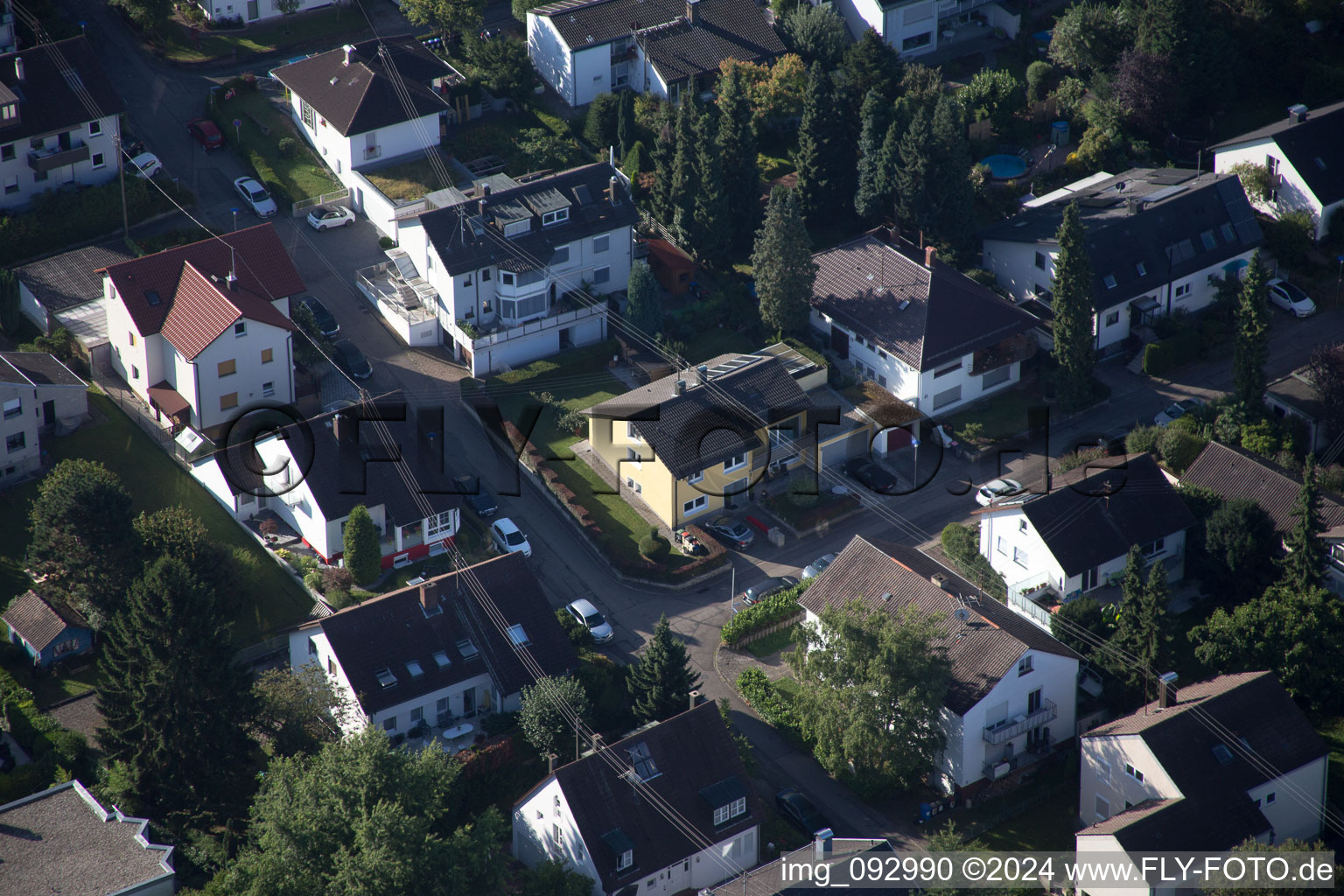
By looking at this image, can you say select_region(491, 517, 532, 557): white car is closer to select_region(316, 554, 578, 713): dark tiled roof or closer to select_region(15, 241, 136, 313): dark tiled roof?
select_region(316, 554, 578, 713): dark tiled roof

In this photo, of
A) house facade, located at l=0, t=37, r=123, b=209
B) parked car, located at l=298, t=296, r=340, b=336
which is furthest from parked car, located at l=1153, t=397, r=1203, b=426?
house facade, located at l=0, t=37, r=123, b=209

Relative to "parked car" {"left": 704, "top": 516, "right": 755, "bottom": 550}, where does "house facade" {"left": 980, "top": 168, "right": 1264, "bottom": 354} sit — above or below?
above

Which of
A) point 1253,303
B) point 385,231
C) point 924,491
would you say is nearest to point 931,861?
point 924,491

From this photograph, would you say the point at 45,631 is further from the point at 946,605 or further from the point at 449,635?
the point at 946,605

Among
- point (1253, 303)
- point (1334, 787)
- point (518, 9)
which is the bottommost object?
point (1334, 787)

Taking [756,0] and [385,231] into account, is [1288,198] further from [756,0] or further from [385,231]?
[385,231]

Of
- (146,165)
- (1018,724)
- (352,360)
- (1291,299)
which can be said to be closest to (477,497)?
(352,360)
